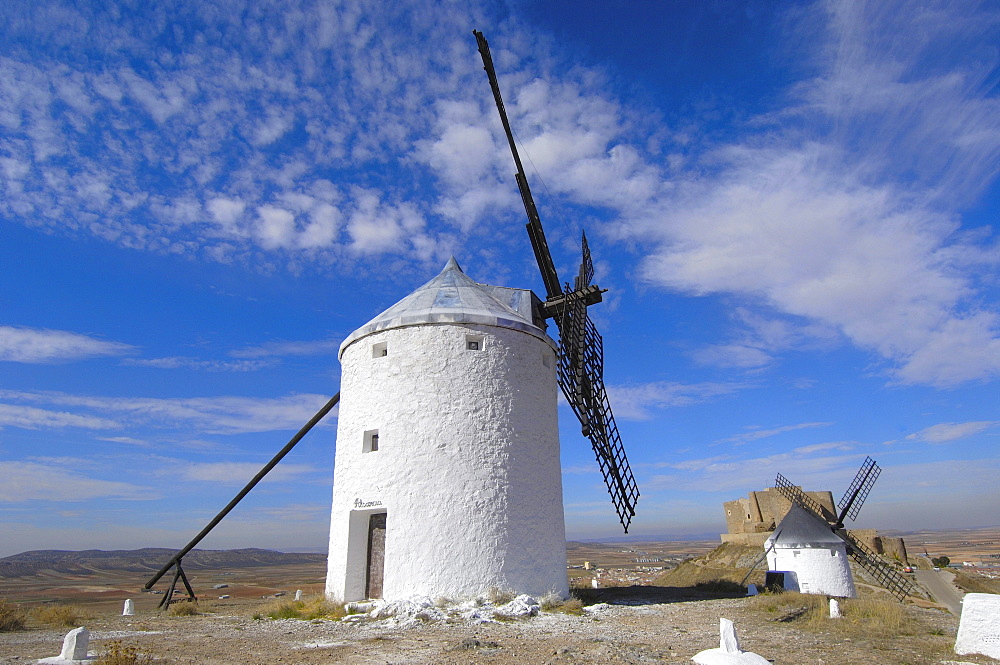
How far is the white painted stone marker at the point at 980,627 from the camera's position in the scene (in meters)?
5.91

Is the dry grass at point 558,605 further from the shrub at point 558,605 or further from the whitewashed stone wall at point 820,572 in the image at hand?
the whitewashed stone wall at point 820,572

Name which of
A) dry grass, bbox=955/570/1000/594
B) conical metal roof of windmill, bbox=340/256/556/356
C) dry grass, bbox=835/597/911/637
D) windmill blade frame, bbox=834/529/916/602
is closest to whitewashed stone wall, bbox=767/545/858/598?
windmill blade frame, bbox=834/529/916/602

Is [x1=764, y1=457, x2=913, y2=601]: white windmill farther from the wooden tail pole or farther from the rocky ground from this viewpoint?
the wooden tail pole

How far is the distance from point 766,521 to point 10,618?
87.0ft

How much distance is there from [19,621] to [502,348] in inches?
362

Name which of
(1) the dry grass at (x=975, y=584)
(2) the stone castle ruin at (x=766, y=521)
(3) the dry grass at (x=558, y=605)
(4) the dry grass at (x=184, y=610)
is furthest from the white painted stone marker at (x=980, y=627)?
(1) the dry grass at (x=975, y=584)

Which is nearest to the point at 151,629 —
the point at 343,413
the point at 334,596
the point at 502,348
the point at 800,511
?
the point at 334,596

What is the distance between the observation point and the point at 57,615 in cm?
987

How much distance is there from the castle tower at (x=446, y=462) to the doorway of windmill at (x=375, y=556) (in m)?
0.02

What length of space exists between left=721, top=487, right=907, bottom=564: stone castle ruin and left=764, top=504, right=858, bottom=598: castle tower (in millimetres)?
9810

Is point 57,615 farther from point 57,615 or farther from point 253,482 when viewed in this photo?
point 253,482

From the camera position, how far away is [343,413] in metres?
11.5

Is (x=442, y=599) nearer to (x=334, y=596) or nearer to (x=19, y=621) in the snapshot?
(x=334, y=596)

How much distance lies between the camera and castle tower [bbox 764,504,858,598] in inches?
582
